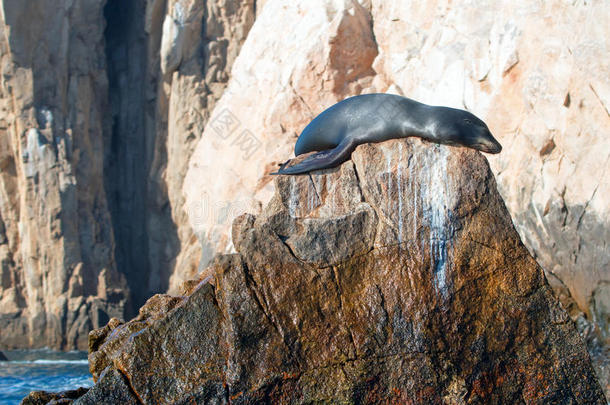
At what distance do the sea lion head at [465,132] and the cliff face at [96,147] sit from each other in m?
11.1

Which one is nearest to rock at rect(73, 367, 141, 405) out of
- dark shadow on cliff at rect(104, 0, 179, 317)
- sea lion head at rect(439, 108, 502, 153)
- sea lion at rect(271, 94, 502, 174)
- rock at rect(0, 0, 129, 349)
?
sea lion at rect(271, 94, 502, 174)

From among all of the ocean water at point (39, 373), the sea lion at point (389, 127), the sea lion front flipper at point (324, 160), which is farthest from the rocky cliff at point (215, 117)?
the sea lion front flipper at point (324, 160)

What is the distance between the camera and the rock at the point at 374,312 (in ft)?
12.4

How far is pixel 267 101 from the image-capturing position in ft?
41.9

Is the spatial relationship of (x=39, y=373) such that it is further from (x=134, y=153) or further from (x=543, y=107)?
(x=543, y=107)

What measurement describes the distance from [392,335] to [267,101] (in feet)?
30.5

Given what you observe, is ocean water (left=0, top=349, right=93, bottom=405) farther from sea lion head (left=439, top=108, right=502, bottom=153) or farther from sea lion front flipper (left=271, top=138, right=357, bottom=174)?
sea lion head (left=439, top=108, right=502, bottom=153)

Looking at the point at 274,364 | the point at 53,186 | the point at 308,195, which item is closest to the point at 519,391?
the point at 274,364

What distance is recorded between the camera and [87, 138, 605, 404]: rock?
12.4 feet

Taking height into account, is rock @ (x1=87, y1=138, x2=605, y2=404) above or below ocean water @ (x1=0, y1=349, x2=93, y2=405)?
above

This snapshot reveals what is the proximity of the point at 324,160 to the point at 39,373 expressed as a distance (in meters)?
9.32

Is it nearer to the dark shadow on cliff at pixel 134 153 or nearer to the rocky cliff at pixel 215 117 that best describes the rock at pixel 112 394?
the rocky cliff at pixel 215 117

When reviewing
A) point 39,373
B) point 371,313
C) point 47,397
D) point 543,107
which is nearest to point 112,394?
point 47,397

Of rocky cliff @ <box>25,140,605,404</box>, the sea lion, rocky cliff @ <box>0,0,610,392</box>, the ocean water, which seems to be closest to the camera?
rocky cliff @ <box>25,140,605,404</box>
